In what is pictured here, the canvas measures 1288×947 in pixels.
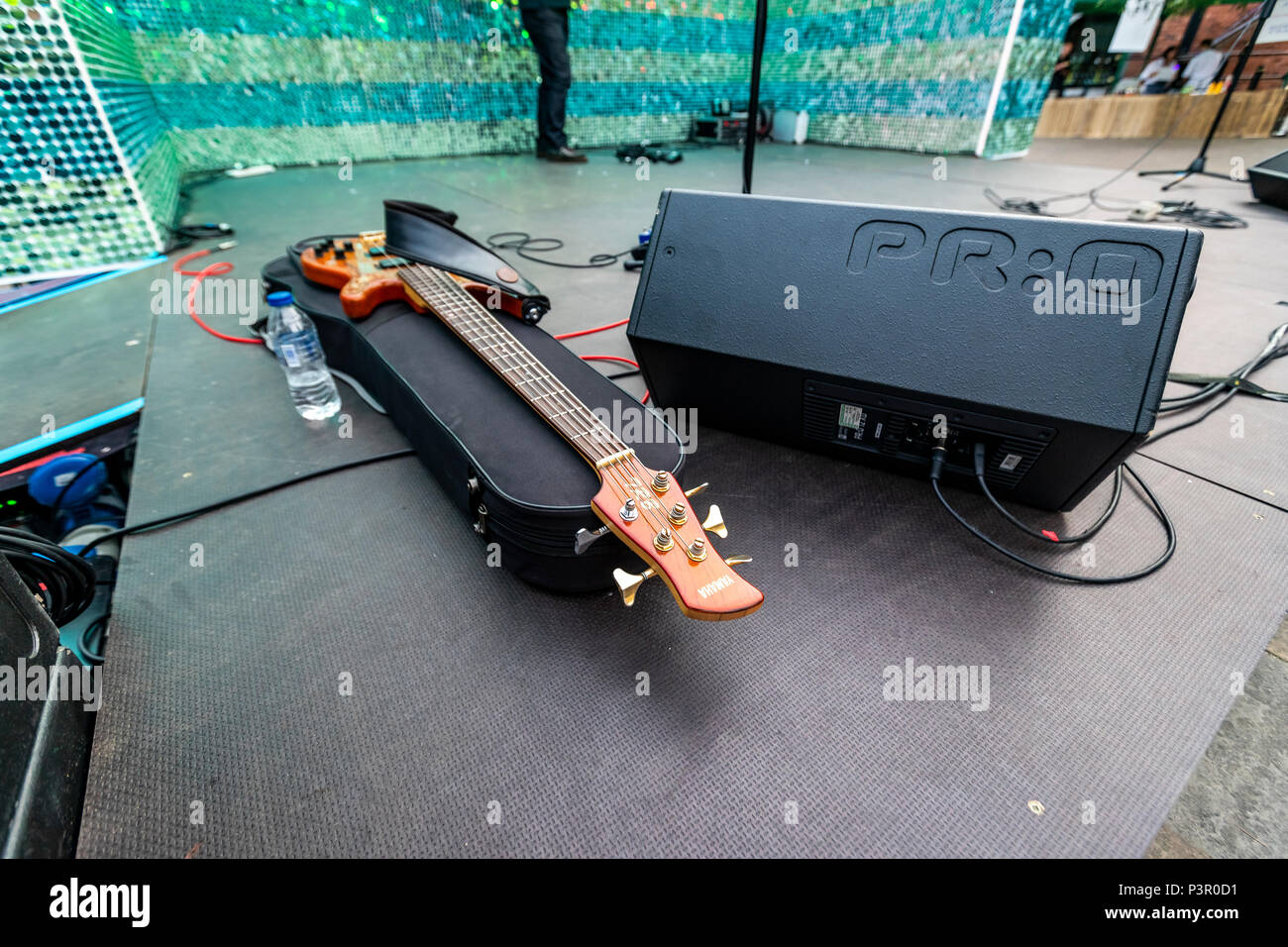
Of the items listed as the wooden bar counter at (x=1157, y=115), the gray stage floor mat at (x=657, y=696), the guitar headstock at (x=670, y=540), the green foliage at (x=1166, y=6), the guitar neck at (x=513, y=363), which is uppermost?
the green foliage at (x=1166, y=6)

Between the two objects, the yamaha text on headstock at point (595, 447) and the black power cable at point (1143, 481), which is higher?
the yamaha text on headstock at point (595, 447)

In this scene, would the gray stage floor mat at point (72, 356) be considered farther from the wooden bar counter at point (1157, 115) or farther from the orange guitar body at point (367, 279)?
the wooden bar counter at point (1157, 115)

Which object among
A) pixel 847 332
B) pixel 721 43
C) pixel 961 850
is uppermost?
pixel 721 43

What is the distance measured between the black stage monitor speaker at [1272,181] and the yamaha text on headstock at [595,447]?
429 cm

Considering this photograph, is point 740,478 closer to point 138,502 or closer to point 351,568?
point 351,568

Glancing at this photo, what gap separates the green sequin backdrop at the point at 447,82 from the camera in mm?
2142

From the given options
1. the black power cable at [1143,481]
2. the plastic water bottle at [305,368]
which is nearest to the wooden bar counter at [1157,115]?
the black power cable at [1143,481]

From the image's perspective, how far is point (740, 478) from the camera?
3.50 ft

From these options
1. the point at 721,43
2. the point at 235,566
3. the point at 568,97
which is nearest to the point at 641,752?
the point at 235,566

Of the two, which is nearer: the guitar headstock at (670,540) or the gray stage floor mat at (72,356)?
the guitar headstock at (670,540)

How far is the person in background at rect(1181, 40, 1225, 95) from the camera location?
606 cm

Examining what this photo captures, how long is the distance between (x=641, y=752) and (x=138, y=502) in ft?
3.34

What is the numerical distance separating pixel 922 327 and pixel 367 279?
1.15m

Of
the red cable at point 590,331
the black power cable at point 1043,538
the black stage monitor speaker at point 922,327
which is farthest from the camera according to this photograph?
the red cable at point 590,331
